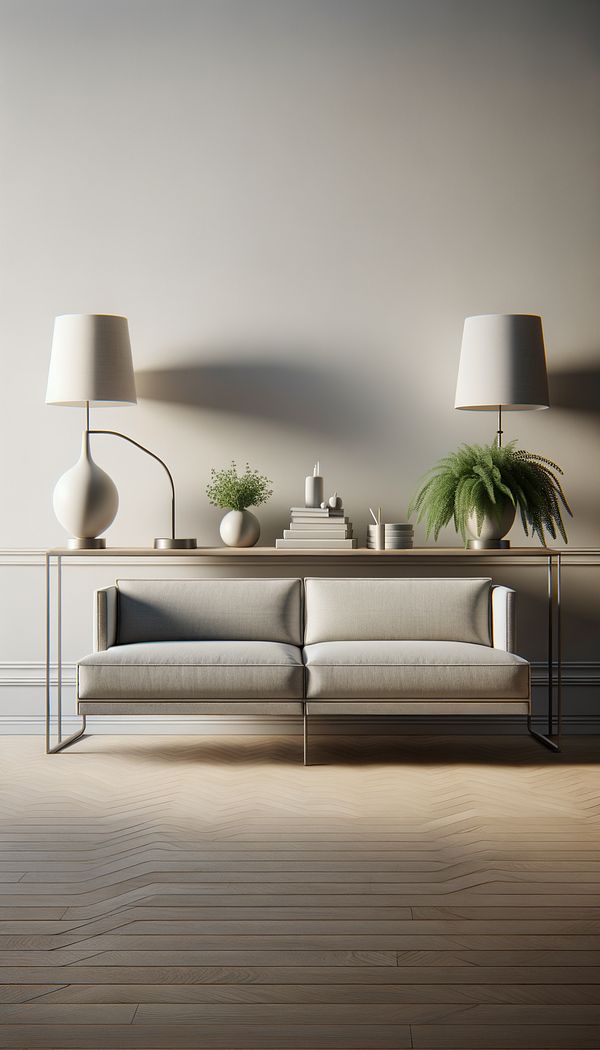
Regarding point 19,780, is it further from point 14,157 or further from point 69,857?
point 14,157

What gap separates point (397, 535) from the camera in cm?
385

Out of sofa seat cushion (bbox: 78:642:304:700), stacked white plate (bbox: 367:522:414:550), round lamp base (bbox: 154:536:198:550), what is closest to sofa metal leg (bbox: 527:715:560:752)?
stacked white plate (bbox: 367:522:414:550)

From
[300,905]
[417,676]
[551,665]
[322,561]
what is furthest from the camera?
[322,561]

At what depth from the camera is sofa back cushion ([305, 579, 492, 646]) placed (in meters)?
3.78

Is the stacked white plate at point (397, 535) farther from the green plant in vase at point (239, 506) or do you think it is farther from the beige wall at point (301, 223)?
the green plant in vase at point (239, 506)

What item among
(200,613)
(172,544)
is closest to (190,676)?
(200,613)

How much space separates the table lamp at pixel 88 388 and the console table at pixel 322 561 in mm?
124

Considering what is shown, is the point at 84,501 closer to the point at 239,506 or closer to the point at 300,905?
the point at 239,506

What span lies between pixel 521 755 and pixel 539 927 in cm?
167

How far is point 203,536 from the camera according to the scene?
418 centimetres

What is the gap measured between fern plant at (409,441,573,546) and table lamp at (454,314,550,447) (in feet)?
0.77

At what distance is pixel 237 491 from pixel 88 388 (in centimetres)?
77

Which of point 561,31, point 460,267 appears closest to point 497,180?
point 460,267

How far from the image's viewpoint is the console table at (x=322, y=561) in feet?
12.3
